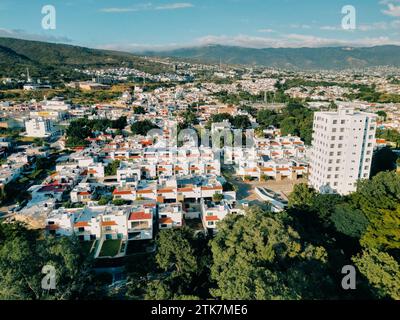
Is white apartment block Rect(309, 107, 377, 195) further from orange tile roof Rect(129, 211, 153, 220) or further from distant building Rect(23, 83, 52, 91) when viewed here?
distant building Rect(23, 83, 52, 91)

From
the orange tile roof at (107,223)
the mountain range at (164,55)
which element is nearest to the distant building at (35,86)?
the mountain range at (164,55)

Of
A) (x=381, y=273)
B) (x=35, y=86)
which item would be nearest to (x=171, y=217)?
(x=381, y=273)

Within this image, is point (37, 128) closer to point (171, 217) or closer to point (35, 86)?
point (171, 217)

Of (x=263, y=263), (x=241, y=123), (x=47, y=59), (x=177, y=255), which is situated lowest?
(x=177, y=255)

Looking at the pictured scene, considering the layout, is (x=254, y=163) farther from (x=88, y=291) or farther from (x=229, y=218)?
(x=88, y=291)

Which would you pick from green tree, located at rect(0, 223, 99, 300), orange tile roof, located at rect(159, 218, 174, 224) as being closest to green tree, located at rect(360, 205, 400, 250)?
orange tile roof, located at rect(159, 218, 174, 224)

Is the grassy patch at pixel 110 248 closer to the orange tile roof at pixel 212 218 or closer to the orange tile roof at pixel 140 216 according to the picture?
the orange tile roof at pixel 140 216

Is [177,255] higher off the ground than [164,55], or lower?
lower
